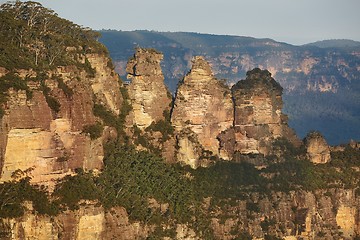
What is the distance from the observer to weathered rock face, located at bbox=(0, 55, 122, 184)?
123 feet

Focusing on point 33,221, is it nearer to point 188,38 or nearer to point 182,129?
point 182,129

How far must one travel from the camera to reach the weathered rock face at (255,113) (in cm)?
5572

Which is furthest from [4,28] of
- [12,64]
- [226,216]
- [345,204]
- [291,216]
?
[345,204]

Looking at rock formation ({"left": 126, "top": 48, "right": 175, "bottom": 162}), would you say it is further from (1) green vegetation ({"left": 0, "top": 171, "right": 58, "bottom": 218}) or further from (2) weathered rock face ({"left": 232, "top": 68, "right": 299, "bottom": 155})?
(1) green vegetation ({"left": 0, "top": 171, "right": 58, "bottom": 218})

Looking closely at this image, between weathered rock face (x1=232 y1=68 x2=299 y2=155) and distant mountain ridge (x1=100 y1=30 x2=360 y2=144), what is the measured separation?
198 ft

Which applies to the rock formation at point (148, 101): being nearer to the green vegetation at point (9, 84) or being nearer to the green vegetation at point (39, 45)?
the green vegetation at point (39, 45)

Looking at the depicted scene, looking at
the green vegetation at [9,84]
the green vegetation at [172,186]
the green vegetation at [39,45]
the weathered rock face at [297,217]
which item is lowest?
the weathered rock face at [297,217]

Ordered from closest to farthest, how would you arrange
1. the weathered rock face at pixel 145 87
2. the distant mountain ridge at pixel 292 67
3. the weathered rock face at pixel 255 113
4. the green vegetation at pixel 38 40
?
1. the green vegetation at pixel 38 40
2. the weathered rock face at pixel 145 87
3. the weathered rock face at pixel 255 113
4. the distant mountain ridge at pixel 292 67

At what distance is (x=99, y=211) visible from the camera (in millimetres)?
39875

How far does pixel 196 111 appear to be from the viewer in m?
52.9

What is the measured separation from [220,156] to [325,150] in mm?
8491

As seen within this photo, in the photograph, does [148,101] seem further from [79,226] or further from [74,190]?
[79,226]

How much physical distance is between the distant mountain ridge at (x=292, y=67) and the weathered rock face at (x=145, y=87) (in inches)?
2537

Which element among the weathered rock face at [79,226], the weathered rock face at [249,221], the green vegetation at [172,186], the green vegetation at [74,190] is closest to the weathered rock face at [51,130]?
the green vegetation at [74,190]
